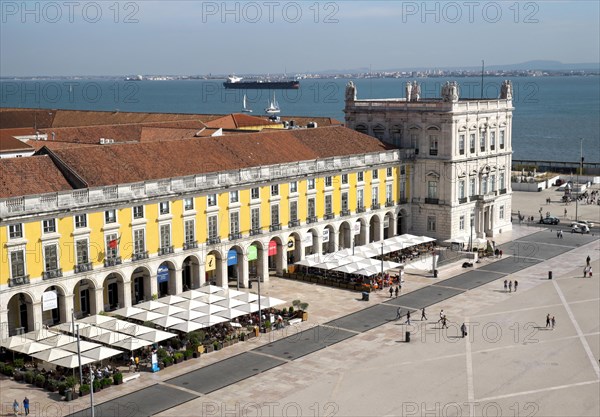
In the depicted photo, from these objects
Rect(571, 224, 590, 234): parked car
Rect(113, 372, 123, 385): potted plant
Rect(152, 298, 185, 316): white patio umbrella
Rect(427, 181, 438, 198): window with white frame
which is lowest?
Rect(571, 224, 590, 234): parked car

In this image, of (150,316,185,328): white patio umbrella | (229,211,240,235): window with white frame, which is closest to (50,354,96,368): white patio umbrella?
(150,316,185,328): white patio umbrella

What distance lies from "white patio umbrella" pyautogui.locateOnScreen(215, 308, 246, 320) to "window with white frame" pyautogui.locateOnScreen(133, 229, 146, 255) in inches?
321

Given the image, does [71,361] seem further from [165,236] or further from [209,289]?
[165,236]

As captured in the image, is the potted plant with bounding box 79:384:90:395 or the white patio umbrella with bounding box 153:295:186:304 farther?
the white patio umbrella with bounding box 153:295:186:304

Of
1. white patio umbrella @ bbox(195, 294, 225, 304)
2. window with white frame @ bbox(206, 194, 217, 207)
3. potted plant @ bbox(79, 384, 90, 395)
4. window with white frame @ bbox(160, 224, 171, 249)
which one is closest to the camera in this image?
potted plant @ bbox(79, 384, 90, 395)

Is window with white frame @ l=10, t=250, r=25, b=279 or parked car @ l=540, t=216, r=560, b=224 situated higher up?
window with white frame @ l=10, t=250, r=25, b=279

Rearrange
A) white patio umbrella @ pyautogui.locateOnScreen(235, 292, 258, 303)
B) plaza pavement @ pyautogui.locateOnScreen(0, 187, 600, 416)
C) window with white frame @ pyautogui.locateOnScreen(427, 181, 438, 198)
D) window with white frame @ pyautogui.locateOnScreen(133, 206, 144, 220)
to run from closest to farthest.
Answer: plaza pavement @ pyautogui.locateOnScreen(0, 187, 600, 416) → white patio umbrella @ pyautogui.locateOnScreen(235, 292, 258, 303) → window with white frame @ pyautogui.locateOnScreen(133, 206, 144, 220) → window with white frame @ pyautogui.locateOnScreen(427, 181, 438, 198)

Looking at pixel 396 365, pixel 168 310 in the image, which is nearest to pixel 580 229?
pixel 396 365

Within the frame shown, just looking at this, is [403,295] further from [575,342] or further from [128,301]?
[128,301]

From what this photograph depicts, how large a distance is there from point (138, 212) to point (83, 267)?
5652 millimetres

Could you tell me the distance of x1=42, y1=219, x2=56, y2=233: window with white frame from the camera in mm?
53188

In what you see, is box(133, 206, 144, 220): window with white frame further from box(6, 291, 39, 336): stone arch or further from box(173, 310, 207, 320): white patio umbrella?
box(6, 291, 39, 336): stone arch

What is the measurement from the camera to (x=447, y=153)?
269 ft

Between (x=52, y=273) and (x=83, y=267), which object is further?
(x=83, y=267)
